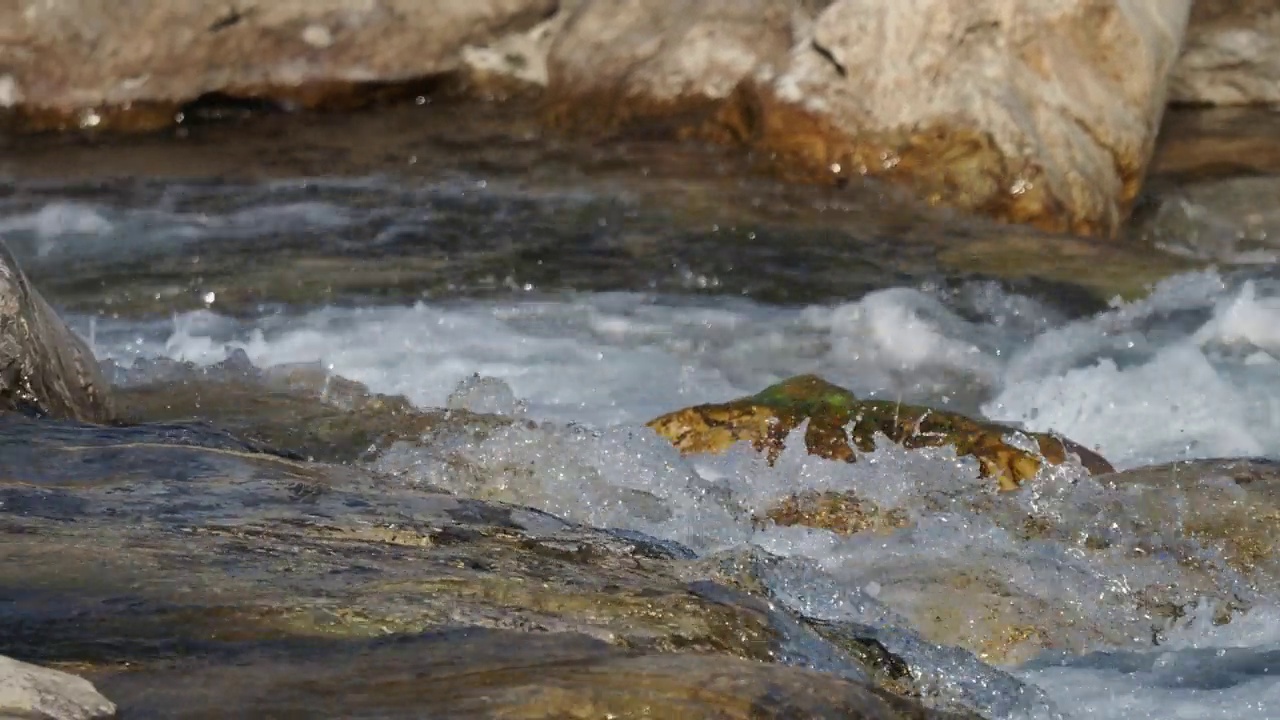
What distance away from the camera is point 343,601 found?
7.93 ft

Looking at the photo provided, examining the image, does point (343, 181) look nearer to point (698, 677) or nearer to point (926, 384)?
point (926, 384)

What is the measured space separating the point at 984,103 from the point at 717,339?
7.74ft

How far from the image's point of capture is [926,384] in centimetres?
617

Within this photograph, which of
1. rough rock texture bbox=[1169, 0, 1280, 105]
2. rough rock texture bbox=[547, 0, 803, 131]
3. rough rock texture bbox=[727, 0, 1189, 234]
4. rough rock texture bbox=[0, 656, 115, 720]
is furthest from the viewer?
rough rock texture bbox=[1169, 0, 1280, 105]

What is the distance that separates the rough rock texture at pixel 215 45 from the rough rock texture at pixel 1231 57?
3.89 meters

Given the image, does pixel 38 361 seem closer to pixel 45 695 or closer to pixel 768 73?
pixel 45 695

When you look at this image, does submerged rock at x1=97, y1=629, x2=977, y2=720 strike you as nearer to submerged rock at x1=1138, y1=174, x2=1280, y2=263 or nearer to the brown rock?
the brown rock

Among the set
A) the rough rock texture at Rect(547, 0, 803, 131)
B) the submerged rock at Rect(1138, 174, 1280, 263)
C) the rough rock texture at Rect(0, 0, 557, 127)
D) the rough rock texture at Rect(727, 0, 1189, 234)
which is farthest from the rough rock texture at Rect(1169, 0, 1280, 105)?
the rough rock texture at Rect(0, 0, 557, 127)

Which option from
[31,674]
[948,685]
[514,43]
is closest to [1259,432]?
[948,685]

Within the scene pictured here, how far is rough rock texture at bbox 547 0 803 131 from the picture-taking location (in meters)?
9.37

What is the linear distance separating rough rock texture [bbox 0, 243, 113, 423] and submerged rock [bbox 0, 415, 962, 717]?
60 centimetres

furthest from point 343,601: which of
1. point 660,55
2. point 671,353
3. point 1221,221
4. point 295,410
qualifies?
point 660,55

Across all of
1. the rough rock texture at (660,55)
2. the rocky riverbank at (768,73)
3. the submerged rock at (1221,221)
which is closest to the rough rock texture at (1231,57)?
the rocky riverbank at (768,73)

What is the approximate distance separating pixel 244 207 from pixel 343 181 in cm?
66
